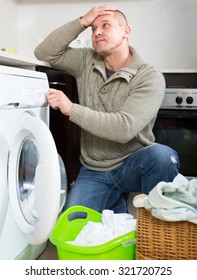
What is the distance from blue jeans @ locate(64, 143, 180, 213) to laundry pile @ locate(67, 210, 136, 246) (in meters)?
0.26

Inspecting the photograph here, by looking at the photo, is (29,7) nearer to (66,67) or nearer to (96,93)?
(66,67)

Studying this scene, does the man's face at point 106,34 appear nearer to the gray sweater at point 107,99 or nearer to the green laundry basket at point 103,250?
the gray sweater at point 107,99

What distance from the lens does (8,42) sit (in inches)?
103

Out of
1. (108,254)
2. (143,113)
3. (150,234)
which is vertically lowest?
(108,254)

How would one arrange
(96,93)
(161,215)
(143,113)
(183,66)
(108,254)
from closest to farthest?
(161,215), (108,254), (143,113), (96,93), (183,66)

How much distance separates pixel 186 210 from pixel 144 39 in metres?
1.64

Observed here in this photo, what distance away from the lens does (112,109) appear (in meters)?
1.78

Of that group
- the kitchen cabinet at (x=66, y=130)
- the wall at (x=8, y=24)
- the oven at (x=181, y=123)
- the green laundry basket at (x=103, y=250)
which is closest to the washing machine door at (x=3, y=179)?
Result: the green laundry basket at (x=103, y=250)

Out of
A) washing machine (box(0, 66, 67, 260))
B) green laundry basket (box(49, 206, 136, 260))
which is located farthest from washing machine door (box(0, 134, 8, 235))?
green laundry basket (box(49, 206, 136, 260))

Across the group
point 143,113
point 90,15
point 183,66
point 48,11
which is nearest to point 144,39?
point 183,66

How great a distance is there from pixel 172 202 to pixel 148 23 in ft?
5.55

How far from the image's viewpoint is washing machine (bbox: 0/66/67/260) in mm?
1236

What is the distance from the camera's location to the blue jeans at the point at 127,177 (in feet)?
5.60

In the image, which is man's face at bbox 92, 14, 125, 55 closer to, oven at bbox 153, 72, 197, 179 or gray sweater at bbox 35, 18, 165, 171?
gray sweater at bbox 35, 18, 165, 171
